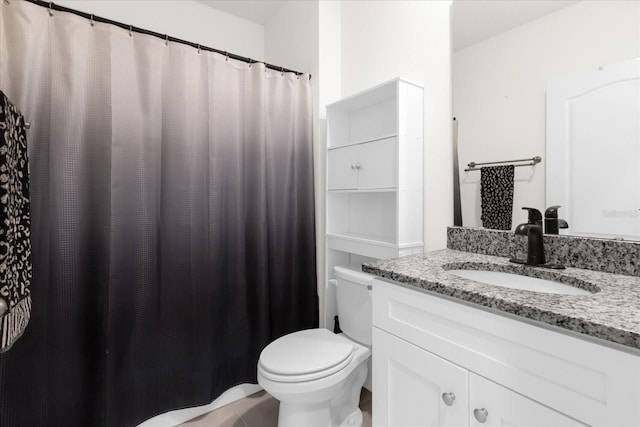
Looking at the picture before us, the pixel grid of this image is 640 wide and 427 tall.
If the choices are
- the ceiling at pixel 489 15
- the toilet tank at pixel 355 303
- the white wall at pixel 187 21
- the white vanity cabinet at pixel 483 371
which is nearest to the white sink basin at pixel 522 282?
the white vanity cabinet at pixel 483 371

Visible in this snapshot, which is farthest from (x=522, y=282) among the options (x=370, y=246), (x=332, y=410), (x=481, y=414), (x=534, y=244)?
(x=332, y=410)

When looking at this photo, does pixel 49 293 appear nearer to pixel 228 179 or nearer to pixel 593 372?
pixel 228 179

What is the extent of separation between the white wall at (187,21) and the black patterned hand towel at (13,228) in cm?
129

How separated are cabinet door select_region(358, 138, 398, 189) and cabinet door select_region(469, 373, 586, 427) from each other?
91 cm

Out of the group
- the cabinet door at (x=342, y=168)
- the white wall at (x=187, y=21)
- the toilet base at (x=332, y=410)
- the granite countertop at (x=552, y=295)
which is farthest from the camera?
the white wall at (x=187, y=21)

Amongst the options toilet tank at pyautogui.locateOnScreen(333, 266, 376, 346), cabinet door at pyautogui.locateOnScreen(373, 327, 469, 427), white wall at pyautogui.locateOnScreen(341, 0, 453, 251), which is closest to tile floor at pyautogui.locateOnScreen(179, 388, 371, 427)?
toilet tank at pyautogui.locateOnScreen(333, 266, 376, 346)

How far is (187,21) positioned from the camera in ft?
6.98

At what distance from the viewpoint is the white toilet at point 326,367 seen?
1214mm

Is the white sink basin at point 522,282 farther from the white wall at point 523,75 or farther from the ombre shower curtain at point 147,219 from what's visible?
the ombre shower curtain at point 147,219

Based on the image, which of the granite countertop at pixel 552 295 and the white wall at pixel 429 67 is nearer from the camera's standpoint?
the granite countertop at pixel 552 295

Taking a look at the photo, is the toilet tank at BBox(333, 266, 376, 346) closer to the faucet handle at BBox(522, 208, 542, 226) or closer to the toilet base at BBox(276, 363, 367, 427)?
the toilet base at BBox(276, 363, 367, 427)

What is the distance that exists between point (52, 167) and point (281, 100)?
1.17 meters

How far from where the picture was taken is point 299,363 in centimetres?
126

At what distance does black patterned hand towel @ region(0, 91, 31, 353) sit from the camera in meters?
0.80
